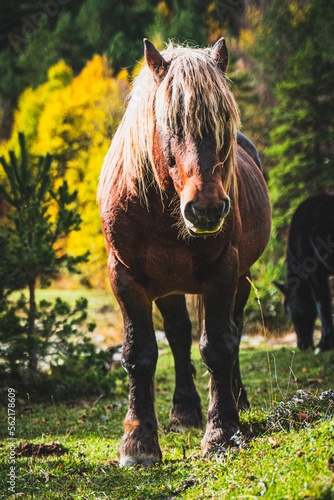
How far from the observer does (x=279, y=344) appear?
9922mm

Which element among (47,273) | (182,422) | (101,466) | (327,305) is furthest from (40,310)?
(327,305)

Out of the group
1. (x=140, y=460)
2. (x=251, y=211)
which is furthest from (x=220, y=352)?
(x=251, y=211)

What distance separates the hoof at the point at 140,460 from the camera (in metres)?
2.85

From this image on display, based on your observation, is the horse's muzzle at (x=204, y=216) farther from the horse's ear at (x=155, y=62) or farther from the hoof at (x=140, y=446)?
the hoof at (x=140, y=446)

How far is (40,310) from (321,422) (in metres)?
4.32

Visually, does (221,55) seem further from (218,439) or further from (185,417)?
(185,417)

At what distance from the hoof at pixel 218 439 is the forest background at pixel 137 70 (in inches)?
87.4

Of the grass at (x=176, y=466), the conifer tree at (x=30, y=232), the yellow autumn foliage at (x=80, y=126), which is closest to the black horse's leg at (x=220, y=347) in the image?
the grass at (x=176, y=466)

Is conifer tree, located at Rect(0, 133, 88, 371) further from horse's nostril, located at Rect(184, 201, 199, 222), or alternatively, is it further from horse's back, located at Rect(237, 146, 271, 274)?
horse's nostril, located at Rect(184, 201, 199, 222)

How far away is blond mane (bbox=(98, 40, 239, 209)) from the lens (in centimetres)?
254

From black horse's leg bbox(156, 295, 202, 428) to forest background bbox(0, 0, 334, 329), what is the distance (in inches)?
78.3

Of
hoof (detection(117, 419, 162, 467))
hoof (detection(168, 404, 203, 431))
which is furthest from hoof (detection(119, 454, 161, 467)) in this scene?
hoof (detection(168, 404, 203, 431))

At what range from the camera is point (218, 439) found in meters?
2.79

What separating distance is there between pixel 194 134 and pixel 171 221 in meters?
0.63
